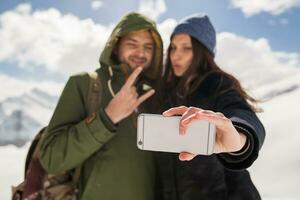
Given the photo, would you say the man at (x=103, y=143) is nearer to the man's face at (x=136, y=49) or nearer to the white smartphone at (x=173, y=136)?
the man's face at (x=136, y=49)

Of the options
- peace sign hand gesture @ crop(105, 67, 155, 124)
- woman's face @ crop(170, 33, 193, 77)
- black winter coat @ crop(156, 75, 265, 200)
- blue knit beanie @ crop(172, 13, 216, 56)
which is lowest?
black winter coat @ crop(156, 75, 265, 200)

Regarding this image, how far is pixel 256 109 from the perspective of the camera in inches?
101

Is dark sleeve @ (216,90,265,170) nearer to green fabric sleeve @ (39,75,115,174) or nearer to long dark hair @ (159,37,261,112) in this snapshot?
long dark hair @ (159,37,261,112)

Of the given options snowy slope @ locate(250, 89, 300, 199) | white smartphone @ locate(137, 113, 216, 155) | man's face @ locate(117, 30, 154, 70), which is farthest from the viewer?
snowy slope @ locate(250, 89, 300, 199)

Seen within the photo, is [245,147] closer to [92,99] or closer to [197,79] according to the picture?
[197,79]

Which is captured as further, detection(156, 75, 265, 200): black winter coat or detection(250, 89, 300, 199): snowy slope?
detection(250, 89, 300, 199): snowy slope

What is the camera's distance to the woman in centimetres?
190

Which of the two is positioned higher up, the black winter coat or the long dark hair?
the long dark hair

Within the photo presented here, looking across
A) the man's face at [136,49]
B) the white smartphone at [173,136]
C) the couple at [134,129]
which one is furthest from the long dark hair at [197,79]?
the white smartphone at [173,136]

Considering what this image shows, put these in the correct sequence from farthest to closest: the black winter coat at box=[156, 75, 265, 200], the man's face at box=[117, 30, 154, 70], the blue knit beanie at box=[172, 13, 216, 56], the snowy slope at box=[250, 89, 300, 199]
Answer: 1. the snowy slope at box=[250, 89, 300, 199]
2. the man's face at box=[117, 30, 154, 70]
3. the blue knit beanie at box=[172, 13, 216, 56]
4. the black winter coat at box=[156, 75, 265, 200]

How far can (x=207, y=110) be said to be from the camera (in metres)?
2.03

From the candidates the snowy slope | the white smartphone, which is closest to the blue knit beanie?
the white smartphone

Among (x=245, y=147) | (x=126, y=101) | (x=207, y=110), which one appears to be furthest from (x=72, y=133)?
(x=245, y=147)

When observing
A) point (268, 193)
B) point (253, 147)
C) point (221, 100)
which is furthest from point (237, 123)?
point (268, 193)
